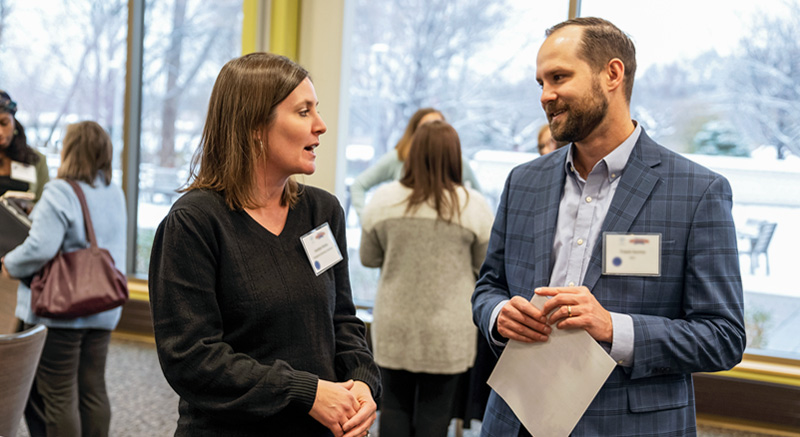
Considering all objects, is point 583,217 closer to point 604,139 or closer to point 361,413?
point 604,139

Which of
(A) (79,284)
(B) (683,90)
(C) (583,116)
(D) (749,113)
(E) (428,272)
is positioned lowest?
(A) (79,284)

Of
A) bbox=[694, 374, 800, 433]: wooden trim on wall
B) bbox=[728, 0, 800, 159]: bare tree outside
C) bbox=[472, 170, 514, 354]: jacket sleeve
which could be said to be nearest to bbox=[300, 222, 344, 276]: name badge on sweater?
bbox=[472, 170, 514, 354]: jacket sleeve

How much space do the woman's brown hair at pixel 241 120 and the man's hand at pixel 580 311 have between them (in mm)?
671

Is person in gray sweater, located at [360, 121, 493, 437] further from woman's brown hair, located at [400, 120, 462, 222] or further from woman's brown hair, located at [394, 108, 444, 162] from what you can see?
woman's brown hair, located at [394, 108, 444, 162]

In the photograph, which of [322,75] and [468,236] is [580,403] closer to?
[468,236]

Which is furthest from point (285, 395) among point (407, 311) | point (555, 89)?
point (407, 311)

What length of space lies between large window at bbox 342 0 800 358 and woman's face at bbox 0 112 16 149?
2434mm

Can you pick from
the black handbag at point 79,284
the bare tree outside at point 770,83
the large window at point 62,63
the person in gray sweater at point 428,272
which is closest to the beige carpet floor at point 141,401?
the person in gray sweater at point 428,272

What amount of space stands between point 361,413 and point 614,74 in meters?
0.91

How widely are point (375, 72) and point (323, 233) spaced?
3.36 m

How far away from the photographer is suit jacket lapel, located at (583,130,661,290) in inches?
52.1

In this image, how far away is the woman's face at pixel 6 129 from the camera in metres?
2.92

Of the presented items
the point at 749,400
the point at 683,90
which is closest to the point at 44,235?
the point at 683,90

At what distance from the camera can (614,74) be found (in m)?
1.40
